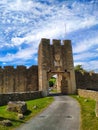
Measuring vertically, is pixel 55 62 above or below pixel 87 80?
above

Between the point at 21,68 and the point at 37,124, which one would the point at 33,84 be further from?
the point at 37,124

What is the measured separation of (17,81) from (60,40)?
9.82 meters

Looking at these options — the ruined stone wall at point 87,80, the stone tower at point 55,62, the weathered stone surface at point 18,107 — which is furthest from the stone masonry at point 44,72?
the weathered stone surface at point 18,107

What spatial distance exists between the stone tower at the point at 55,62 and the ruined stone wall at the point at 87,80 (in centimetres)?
560

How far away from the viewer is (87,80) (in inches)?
1570

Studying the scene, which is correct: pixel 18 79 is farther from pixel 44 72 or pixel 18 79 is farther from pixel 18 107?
pixel 18 107

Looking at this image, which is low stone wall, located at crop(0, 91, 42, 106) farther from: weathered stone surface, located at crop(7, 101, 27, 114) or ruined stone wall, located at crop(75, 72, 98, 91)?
ruined stone wall, located at crop(75, 72, 98, 91)

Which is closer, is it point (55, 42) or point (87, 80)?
point (55, 42)

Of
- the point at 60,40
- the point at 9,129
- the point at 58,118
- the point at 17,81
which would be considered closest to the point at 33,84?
the point at 17,81

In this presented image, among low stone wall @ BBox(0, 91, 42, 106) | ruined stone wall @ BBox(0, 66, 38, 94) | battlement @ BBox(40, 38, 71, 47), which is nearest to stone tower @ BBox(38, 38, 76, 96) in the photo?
battlement @ BBox(40, 38, 71, 47)

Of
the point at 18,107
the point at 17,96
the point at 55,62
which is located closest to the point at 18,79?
the point at 55,62

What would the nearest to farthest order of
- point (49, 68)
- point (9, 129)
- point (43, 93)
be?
point (9, 129) < point (43, 93) < point (49, 68)

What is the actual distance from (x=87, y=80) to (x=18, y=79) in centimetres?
1310

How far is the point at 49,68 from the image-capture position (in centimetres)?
3288
